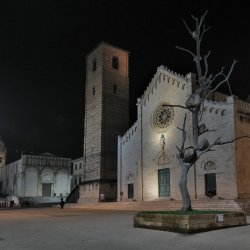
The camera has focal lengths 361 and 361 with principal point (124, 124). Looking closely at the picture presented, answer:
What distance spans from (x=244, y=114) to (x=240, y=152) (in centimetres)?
313

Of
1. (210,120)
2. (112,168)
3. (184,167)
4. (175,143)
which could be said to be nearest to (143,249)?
(184,167)

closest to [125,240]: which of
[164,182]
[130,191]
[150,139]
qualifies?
[164,182]

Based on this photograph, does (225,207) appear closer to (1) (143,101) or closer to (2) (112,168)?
(1) (143,101)

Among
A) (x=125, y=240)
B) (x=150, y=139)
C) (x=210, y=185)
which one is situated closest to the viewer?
(x=125, y=240)

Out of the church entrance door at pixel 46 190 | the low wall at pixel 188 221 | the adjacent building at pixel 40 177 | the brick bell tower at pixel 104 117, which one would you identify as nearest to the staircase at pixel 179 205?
the brick bell tower at pixel 104 117

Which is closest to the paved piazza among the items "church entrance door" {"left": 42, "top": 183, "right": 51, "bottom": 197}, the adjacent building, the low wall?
the low wall

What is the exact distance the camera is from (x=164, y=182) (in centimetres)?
3422

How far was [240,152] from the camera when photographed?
27.6 meters

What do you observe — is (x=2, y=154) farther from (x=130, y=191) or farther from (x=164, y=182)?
(x=164, y=182)

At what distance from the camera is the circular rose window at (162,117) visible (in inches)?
1370

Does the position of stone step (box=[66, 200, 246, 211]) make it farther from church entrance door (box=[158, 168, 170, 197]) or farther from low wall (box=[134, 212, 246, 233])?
low wall (box=[134, 212, 246, 233])

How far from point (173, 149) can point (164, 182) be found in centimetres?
A: 334

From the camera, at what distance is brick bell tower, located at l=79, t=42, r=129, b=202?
42.2 m

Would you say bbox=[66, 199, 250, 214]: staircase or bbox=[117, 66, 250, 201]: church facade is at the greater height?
bbox=[117, 66, 250, 201]: church facade
